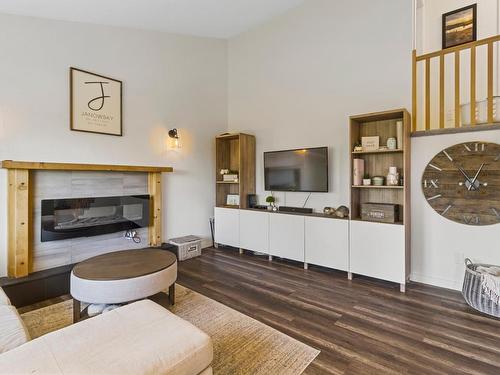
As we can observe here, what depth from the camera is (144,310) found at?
5.14 feet

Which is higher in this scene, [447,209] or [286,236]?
[447,209]

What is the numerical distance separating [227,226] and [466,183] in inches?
116

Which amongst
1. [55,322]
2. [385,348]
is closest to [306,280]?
[385,348]

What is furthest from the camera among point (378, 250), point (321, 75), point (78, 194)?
point (321, 75)

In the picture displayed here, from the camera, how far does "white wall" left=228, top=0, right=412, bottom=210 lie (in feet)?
10.1

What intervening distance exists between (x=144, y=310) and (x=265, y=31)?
4206mm

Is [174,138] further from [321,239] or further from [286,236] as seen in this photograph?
[321,239]

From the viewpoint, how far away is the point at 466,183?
8.63ft

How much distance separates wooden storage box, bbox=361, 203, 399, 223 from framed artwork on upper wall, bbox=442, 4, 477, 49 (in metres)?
1.95

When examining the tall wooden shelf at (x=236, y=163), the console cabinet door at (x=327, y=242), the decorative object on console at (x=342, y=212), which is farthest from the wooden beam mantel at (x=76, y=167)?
the decorative object on console at (x=342, y=212)

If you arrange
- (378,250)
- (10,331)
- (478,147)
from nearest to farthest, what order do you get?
(10,331)
(478,147)
(378,250)

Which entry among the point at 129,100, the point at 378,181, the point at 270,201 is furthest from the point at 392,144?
the point at 129,100

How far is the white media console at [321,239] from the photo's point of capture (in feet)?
9.13

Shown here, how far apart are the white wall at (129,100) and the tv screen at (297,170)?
3.56 ft
